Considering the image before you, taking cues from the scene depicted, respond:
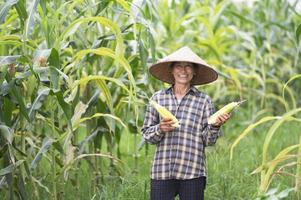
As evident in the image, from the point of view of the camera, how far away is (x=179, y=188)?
3.23 meters

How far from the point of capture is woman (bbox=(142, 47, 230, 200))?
3148 millimetres

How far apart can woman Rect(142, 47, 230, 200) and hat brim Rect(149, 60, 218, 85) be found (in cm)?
Result: 8

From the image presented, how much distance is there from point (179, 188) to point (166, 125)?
0.39 meters

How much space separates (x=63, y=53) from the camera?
148 inches

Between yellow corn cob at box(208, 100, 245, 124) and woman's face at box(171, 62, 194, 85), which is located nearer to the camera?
yellow corn cob at box(208, 100, 245, 124)

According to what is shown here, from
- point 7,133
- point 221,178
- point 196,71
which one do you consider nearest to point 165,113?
point 196,71

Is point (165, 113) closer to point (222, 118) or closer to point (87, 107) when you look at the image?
point (222, 118)

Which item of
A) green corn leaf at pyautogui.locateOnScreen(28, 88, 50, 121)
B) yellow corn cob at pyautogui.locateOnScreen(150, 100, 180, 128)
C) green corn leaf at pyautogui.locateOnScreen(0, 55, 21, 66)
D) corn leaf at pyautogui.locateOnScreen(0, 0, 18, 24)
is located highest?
corn leaf at pyautogui.locateOnScreen(0, 0, 18, 24)

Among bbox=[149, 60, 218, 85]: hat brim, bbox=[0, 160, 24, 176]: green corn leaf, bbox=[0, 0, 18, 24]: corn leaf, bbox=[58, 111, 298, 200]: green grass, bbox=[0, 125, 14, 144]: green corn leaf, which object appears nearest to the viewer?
bbox=[0, 0, 18, 24]: corn leaf

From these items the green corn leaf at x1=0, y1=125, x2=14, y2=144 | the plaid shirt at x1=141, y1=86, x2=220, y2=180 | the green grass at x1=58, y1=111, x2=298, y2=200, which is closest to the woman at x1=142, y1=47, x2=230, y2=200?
the plaid shirt at x1=141, y1=86, x2=220, y2=180

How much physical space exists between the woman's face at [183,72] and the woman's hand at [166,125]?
0.26 metres

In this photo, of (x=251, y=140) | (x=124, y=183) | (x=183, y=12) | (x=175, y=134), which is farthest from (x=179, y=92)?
(x=183, y=12)

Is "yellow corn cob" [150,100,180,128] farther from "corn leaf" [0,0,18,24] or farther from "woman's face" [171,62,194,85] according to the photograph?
"corn leaf" [0,0,18,24]

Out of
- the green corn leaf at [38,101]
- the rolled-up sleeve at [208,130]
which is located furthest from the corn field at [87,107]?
the rolled-up sleeve at [208,130]
